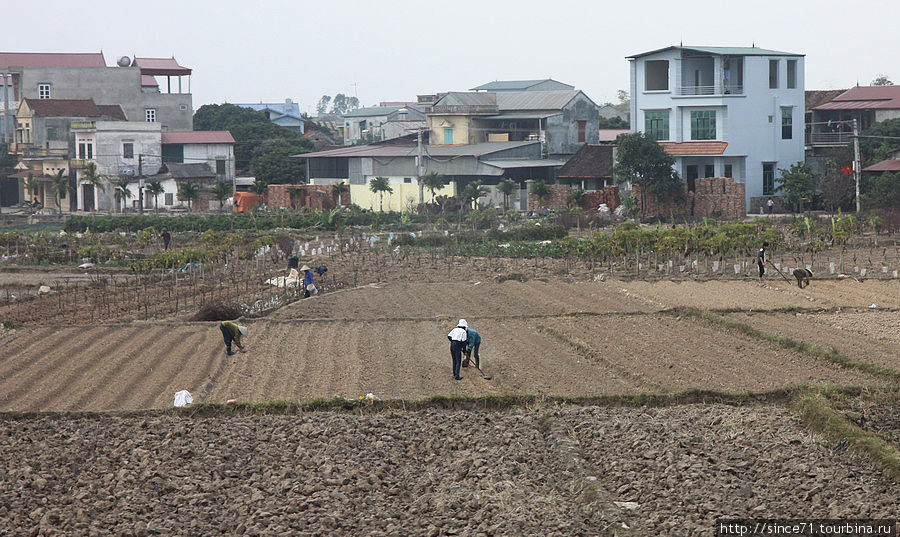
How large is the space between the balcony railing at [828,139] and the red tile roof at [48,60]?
41.7 meters

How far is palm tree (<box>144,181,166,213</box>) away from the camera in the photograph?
5151 centimetres

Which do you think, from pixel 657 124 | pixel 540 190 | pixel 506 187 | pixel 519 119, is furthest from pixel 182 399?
pixel 519 119

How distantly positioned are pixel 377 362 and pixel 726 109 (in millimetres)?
30633

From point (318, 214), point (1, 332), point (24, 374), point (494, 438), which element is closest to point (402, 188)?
point (318, 214)

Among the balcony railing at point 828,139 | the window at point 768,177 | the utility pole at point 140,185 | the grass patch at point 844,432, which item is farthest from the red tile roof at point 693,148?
the grass patch at point 844,432

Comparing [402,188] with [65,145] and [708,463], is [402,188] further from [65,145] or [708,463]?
[708,463]

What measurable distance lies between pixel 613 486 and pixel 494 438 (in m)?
2.07

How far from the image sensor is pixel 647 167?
43844 mm

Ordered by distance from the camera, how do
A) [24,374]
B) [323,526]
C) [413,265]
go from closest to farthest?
[323,526] < [24,374] < [413,265]

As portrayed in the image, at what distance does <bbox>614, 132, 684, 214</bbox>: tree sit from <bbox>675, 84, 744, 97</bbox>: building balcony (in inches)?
121

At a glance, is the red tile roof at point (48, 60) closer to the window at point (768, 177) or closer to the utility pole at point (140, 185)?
the utility pole at point (140, 185)

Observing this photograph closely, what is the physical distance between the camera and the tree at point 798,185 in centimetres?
4197

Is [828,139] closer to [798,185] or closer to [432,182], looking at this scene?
[798,185]

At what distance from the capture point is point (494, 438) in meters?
13.1
